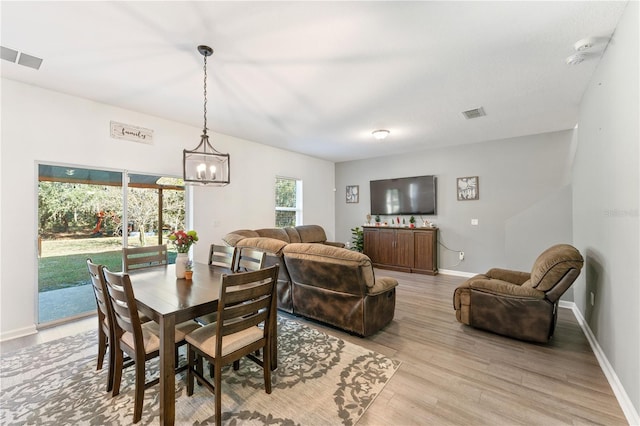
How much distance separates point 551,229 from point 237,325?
16.2ft

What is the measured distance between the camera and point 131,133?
396 cm

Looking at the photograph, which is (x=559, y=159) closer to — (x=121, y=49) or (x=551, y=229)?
(x=551, y=229)

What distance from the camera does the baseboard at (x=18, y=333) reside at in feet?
9.75

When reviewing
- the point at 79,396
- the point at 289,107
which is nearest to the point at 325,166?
the point at 289,107

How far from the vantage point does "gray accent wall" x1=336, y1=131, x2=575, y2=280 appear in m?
4.38

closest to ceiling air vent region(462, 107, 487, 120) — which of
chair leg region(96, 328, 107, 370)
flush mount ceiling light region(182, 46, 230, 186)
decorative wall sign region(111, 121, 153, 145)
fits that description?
flush mount ceiling light region(182, 46, 230, 186)

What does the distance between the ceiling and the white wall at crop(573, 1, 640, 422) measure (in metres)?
0.28

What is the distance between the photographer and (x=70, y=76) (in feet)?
9.65

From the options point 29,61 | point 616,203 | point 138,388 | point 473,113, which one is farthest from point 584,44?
point 29,61

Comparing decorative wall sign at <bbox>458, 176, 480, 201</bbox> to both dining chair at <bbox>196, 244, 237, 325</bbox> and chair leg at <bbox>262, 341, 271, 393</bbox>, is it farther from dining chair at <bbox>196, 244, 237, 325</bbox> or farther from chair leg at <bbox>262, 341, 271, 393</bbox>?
chair leg at <bbox>262, 341, 271, 393</bbox>

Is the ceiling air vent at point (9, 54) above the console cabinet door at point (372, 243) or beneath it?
above

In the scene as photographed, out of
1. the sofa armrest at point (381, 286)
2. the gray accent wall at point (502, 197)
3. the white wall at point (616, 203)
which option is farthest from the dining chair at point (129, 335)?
the gray accent wall at point (502, 197)

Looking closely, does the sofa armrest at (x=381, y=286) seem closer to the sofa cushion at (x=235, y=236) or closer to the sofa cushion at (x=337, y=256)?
the sofa cushion at (x=337, y=256)

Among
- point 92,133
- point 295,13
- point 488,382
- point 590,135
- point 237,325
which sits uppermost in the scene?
point 295,13
